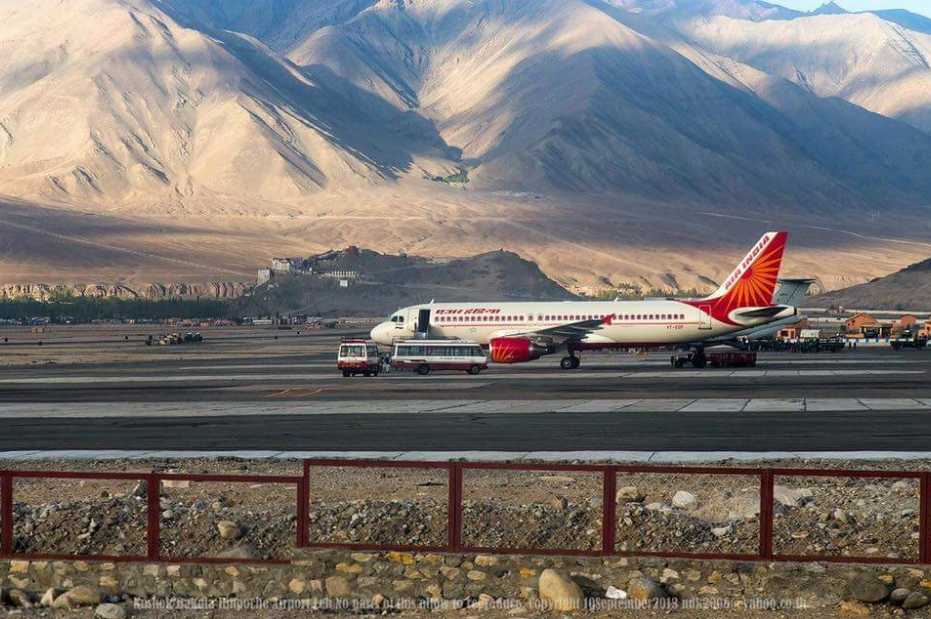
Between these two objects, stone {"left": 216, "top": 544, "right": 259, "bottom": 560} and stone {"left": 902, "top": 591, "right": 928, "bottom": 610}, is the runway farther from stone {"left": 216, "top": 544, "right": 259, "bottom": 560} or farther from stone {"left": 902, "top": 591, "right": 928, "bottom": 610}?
stone {"left": 902, "top": 591, "right": 928, "bottom": 610}

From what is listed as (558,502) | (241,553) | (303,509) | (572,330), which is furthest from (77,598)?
(572,330)

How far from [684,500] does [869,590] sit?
533 centimetres

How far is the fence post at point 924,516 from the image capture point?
59.1 feet

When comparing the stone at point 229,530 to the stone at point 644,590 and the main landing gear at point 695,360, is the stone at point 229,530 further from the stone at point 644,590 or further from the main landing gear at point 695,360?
the main landing gear at point 695,360

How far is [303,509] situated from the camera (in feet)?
64.2

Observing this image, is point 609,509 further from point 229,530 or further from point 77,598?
point 77,598

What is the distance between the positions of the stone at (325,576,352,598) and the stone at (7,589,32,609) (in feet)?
12.6

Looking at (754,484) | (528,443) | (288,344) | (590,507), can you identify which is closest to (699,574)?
(590,507)

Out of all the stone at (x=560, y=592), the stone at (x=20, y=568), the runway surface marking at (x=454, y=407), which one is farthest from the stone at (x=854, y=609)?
the runway surface marking at (x=454, y=407)

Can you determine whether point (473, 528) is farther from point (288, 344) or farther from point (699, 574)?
point (288, 344)

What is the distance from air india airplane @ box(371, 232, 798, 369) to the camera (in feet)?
254

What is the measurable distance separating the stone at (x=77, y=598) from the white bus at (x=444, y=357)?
52065 millimetres

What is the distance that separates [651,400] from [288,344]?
227ft

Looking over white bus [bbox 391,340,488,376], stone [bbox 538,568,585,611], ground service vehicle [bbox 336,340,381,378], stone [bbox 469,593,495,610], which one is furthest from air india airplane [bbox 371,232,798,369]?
stone [bbox 538,568,585,611]
